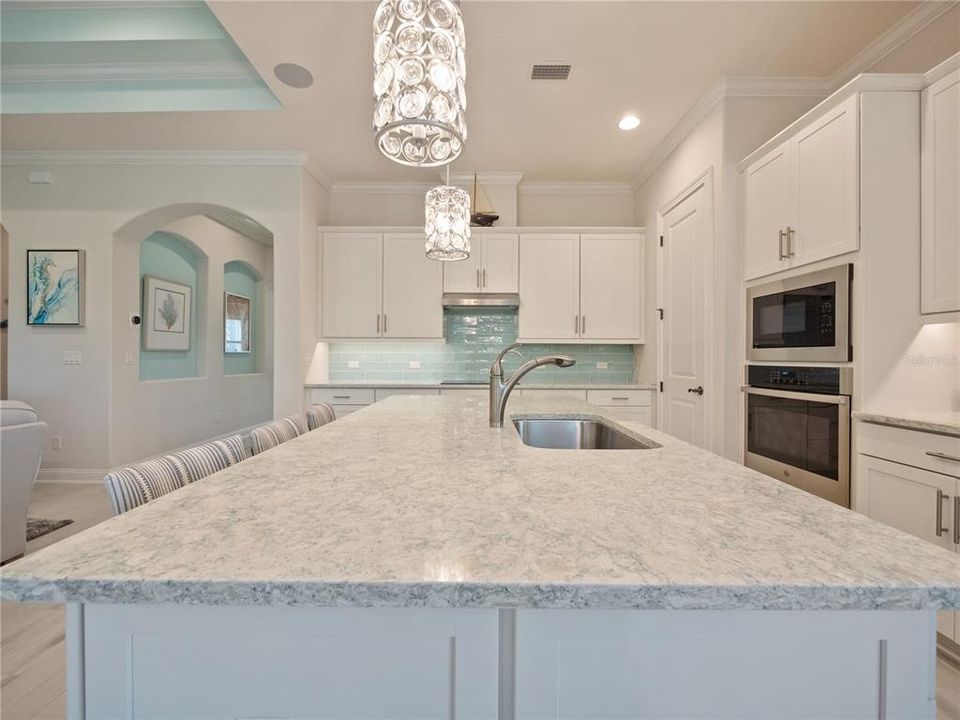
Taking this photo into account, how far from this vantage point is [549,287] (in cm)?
436

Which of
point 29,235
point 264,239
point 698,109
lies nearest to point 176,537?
point 698,109

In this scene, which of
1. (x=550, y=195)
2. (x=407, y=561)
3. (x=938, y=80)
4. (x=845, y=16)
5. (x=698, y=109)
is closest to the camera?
(x=407, y=561)

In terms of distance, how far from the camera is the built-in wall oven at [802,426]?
208 centimetres

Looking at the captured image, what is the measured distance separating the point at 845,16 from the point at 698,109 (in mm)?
885

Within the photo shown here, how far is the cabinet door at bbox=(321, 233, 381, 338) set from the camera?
4379 millimetres

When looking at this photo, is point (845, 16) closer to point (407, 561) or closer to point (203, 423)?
point (407, 561)

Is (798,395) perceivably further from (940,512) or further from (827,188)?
(827,188)

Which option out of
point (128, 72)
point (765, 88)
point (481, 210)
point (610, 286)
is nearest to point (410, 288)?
point (481, 210)

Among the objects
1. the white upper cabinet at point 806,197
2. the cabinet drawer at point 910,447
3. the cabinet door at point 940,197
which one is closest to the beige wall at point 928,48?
the cabinet door at point 940,197

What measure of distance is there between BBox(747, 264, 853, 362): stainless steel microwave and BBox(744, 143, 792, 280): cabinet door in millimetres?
139

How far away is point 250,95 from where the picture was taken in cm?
325

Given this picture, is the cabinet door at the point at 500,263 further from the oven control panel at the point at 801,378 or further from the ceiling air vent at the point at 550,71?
the oven control panel at the point at 801,378

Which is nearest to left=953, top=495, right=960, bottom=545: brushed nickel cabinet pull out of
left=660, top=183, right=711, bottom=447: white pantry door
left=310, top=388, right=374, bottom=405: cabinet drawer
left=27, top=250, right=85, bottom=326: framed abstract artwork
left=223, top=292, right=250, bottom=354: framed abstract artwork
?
left=660, top=183, right=711, bottom=447: white pantry door

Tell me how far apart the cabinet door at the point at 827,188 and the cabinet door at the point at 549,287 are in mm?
2076
